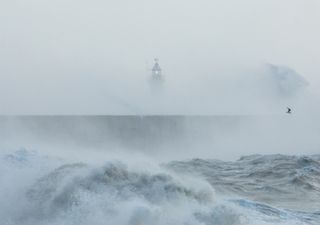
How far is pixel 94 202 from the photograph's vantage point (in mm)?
13609

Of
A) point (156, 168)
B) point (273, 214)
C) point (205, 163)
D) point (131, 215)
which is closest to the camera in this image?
point (131, 215)

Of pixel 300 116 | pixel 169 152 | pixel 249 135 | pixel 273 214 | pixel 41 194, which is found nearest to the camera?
pixel 41 194

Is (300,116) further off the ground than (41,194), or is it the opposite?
(300,116)

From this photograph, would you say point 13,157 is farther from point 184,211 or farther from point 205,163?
point 205,163

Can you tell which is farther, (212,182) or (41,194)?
(212,182)

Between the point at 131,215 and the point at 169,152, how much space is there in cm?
2933

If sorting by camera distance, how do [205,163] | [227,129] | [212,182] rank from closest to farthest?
[212,182] < [205,163] < [227,129]

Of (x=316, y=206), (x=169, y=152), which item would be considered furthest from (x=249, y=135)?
(x=316, y=206)

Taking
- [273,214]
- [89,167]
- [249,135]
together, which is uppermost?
[249,135]

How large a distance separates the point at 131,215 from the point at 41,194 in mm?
2563

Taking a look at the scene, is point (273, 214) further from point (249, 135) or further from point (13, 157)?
point (249, 135)

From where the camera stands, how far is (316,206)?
1956 centimetres

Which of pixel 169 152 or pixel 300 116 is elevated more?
pixel 300 116

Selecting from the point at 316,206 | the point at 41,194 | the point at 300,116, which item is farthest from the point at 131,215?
the point at 300,116
